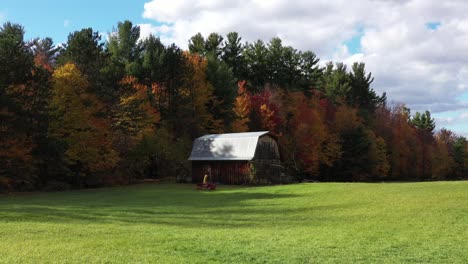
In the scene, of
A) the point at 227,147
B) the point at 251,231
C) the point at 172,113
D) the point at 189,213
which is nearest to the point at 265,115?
the point at 172,113

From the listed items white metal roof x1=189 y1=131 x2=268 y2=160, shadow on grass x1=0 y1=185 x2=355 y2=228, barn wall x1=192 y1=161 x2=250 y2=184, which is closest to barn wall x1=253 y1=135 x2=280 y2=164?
white metal roof x1=189 y1=131 x2=268 y2=160

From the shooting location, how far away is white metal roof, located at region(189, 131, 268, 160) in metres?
43.8

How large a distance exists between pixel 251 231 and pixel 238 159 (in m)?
29.4

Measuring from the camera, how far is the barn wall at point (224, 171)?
43.4 metres

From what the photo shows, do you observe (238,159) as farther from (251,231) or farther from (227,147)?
(251,231)

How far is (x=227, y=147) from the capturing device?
149 feet

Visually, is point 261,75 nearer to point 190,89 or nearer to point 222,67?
point 222,67

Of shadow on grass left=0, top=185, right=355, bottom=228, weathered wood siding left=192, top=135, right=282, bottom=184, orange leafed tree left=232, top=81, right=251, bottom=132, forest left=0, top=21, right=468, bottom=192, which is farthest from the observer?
orange leafed tree left=232, top=81, right=251, bottom=132

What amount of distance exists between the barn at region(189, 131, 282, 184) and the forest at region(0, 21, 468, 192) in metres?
4.39

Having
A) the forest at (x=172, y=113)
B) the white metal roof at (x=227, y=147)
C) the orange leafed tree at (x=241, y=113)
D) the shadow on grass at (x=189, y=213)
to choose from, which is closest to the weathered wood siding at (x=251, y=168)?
the white metal roof at (x=227, y=147)

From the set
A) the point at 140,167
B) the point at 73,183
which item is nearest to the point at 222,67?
the point at 140,167

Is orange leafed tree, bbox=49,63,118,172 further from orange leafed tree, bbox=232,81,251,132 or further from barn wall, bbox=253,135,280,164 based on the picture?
orange leafed tree, bbox=232,81,251,132

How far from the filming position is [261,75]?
7862 cm

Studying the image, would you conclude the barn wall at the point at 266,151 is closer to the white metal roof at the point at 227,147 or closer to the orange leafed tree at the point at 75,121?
the white metal roof at the point at 227,147
